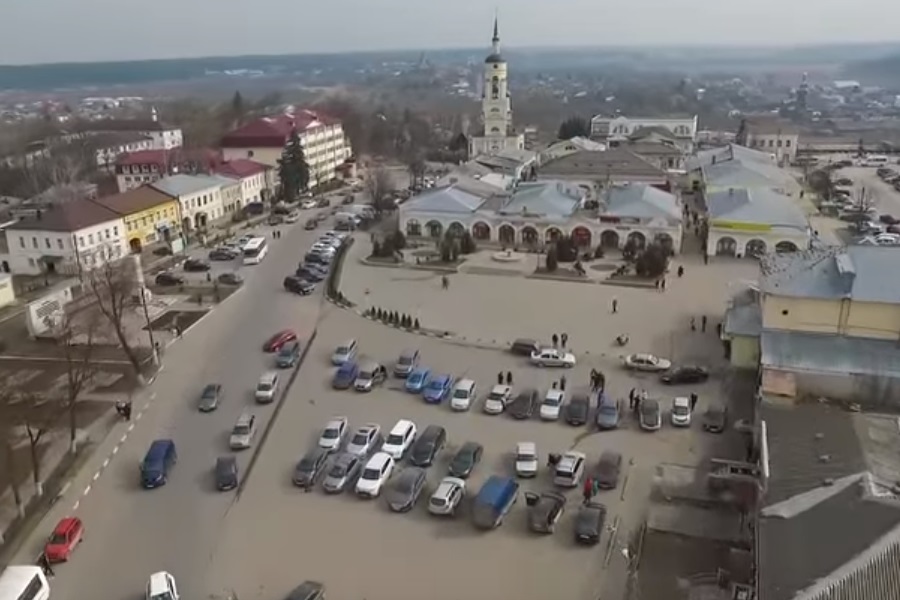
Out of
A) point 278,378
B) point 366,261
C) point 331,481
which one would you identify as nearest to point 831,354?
point 331,481

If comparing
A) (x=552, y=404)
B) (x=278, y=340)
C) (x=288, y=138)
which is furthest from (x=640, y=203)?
(x=288, y=138)

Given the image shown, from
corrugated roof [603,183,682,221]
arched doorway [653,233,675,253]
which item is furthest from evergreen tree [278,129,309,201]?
arched doorway [653,233,675,253]

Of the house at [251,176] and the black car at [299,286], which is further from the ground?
the house at [251,176]

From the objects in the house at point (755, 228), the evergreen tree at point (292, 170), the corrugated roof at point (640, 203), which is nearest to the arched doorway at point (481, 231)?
the corrugated roof at point (640, 203)

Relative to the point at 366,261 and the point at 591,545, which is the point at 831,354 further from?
the point at 366,261

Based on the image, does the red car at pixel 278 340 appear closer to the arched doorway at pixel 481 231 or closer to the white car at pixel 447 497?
the white car at pixel 447 497

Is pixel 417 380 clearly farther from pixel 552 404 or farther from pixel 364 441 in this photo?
pixel 552 404

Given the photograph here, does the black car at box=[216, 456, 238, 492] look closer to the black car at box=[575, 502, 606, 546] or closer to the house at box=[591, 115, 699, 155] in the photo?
the black car at box=[575, 502, 606, 546]
